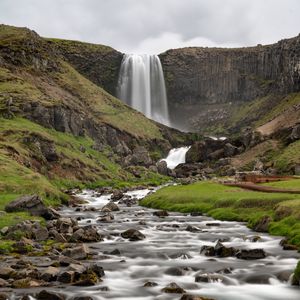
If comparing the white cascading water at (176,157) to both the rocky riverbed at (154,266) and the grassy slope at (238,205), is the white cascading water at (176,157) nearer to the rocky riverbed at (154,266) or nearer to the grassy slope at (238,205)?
the grassy slope at (238,205)

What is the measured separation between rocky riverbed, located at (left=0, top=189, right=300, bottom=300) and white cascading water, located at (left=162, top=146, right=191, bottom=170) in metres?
131

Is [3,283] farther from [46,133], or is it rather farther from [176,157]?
[176,157]

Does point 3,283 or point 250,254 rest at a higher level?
point 250,254

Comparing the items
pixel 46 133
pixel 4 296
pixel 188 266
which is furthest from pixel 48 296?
pixel 46 133

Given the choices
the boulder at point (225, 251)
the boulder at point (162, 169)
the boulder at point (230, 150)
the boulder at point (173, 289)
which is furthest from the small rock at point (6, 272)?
the boulder at point (230, 150)

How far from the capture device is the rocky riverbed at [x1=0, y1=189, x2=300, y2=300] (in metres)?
23.7

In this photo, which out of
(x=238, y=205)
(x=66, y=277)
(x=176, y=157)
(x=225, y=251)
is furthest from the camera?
(x=176, y=157)

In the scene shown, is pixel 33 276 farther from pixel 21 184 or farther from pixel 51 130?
pixel 51 130

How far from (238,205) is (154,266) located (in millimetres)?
25913

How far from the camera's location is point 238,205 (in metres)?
53.8

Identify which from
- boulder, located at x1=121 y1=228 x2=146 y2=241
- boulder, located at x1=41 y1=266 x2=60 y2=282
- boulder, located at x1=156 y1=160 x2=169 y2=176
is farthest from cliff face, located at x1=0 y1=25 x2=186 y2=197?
boulder, located at x1=41 y1=266 x2=60 y2=282

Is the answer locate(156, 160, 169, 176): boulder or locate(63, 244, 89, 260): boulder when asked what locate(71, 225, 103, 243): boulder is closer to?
locate(63, 244, 89, 260): boulder

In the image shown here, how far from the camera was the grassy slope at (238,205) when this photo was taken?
40625mm

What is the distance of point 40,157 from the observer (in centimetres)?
10325
